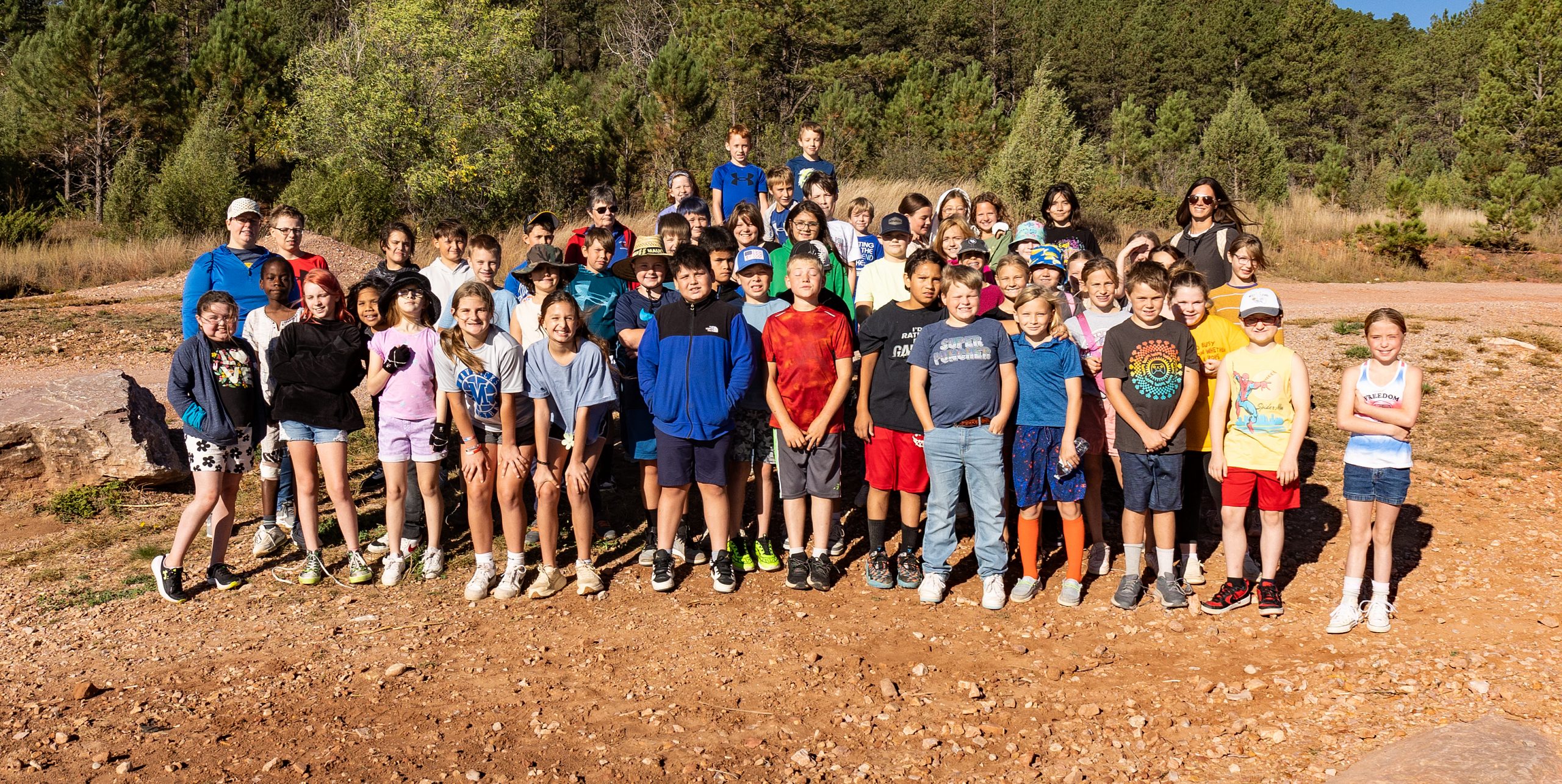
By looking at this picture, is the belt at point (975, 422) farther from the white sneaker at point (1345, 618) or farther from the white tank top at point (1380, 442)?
the white sneaker at point (1345, 618)

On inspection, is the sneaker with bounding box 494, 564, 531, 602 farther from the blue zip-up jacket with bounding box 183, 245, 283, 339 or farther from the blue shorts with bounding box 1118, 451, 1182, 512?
the blue shorts with bounding box 1118, 451, 1182, 512

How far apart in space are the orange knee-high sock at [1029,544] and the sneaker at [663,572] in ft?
6.16

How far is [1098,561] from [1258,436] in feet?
3.87

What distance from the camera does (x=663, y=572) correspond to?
5.52 meters

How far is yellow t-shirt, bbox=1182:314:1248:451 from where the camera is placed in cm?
536

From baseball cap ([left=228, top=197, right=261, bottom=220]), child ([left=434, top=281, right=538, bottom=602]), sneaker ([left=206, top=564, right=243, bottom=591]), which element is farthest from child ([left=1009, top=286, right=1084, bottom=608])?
baseball cap ([left=228, top=197, right=261, bottom=220])

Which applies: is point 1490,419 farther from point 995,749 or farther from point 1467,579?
point 995,749

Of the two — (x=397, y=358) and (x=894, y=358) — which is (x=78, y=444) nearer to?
(x=397, y=358)

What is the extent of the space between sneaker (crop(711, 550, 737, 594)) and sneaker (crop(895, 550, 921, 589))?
90cm

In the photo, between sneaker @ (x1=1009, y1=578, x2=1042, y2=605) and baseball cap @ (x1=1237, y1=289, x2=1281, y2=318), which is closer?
baseball cap @ (x1=1237, y1=289, x2=1281, y2=318)

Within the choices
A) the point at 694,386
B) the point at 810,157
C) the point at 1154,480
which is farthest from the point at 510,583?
the point at 810,157

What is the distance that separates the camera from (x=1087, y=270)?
5660mm

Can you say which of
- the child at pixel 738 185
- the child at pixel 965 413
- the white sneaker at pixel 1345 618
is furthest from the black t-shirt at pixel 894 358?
the child at pixel 738 185

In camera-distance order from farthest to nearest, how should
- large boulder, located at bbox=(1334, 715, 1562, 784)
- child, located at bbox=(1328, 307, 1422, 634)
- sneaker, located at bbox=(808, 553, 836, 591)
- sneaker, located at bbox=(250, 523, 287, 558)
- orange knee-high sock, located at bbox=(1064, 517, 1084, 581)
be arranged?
sneaker, located at bbox=(250, 523, 287, 558) < sneaker, located at bbox=(808, 553, 836, 591) < orange knee-high sock, located at bbox=(1064, 517, 1084, 581) < child, located at bbox=(1328, 307, 1422, 634) < large boulder, located at bbox=(1334, 715, 1562, 784)
